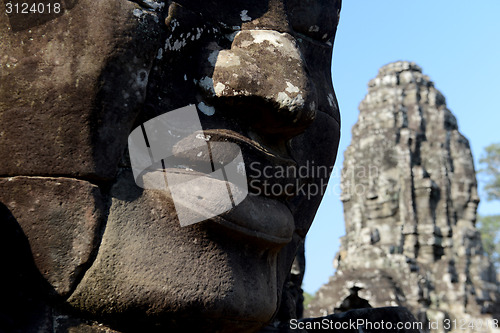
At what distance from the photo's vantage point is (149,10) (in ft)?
5.77

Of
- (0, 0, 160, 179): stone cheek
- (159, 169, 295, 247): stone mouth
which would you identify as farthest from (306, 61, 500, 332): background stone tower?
(0, 0, 160, 179): stone cheek

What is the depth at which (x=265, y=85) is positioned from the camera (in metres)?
1.83

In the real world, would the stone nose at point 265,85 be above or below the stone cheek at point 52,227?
above

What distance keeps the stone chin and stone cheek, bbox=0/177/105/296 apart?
40 millimetres

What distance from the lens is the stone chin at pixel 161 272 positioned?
1.63 m

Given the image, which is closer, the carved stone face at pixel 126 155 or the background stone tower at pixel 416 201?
the carved stone face at pixel 126 155

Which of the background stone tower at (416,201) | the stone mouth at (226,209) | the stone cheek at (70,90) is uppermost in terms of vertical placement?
the background stone tower at (416,201)

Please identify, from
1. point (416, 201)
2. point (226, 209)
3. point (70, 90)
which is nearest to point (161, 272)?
point (226, 209)

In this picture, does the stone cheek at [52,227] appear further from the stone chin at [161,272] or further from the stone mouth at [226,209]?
the stone mouth at [226,209]

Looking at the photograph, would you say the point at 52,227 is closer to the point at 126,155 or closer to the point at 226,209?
the point at 126,155

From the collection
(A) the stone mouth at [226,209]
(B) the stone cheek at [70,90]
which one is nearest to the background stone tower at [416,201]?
(A) the stone mouth at [226,209]

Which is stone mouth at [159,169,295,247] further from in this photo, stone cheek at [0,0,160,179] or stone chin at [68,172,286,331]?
stone cheek at [0,0,160,179]

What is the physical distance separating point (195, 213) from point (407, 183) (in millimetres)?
13658

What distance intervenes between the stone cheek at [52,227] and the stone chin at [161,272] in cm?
4
